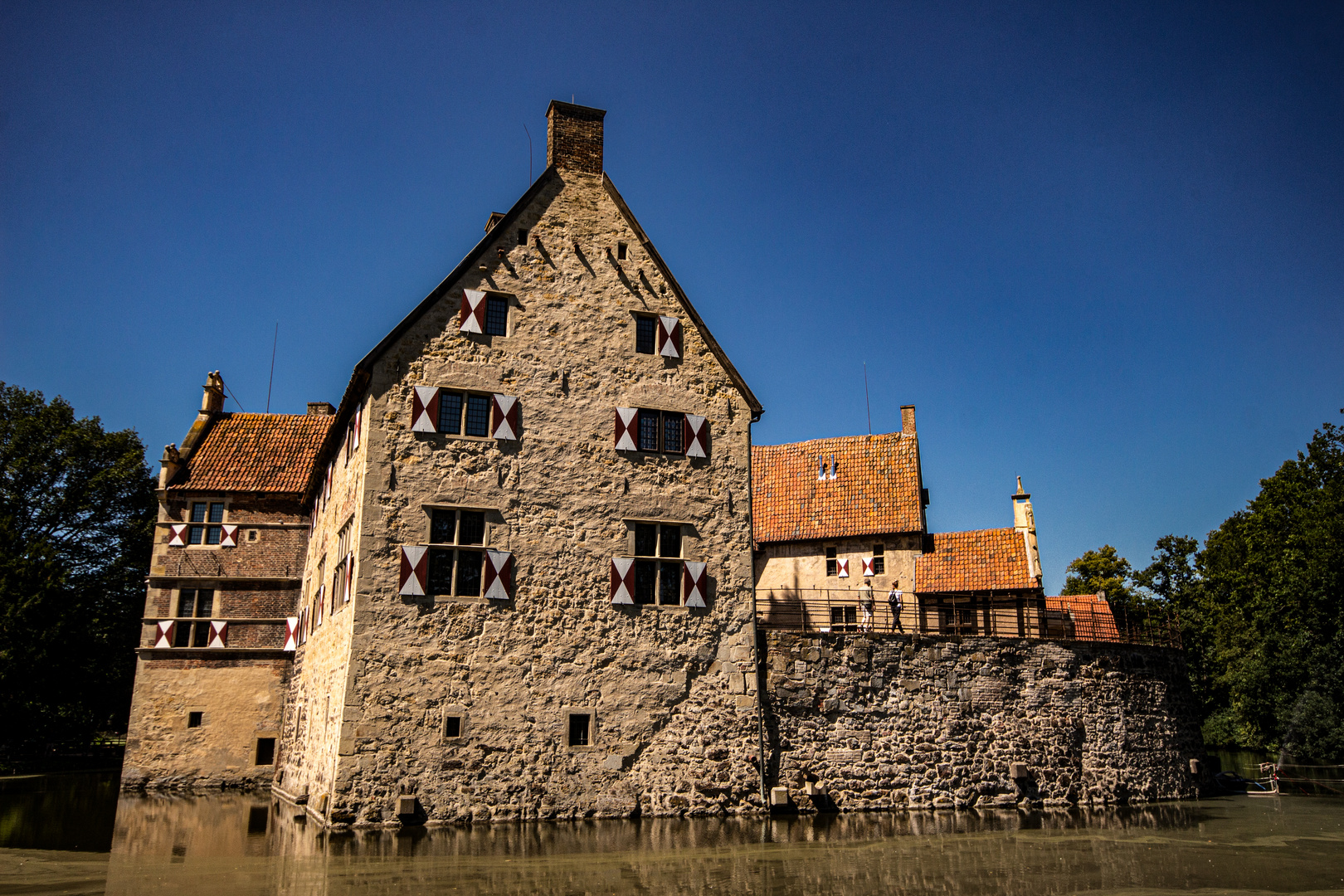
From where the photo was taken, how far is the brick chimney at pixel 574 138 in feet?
67.0

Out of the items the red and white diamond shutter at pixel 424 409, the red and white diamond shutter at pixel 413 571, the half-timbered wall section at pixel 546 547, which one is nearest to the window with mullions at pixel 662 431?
the half-timbered wall section at pixel 546 547

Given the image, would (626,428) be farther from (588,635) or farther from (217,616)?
(217,616)

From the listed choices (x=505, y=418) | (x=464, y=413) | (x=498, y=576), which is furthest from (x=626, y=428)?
(x=498, y=576)

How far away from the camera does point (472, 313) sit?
18812mm

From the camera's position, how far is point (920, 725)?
20047 mm

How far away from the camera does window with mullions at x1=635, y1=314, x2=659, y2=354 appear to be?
20.0 meters

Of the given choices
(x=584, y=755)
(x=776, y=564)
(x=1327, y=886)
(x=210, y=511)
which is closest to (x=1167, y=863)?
(x=1327, y=886)

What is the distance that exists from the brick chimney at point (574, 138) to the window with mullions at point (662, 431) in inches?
224

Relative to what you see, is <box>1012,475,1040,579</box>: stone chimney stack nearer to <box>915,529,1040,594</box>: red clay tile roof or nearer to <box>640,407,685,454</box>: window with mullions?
<box>915,529,1040,594</box>: red clay tile roof

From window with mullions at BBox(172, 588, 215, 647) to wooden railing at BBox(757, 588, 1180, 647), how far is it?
1535 cm

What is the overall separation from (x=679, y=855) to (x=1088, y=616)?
58.1 feet

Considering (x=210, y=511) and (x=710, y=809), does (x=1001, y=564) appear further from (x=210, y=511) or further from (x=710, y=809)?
(x=210, y=511)

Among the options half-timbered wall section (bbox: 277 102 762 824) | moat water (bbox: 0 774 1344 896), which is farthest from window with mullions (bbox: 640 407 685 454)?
moat water (bbox: 0 774 1344 896)

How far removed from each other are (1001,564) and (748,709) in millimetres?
10946
